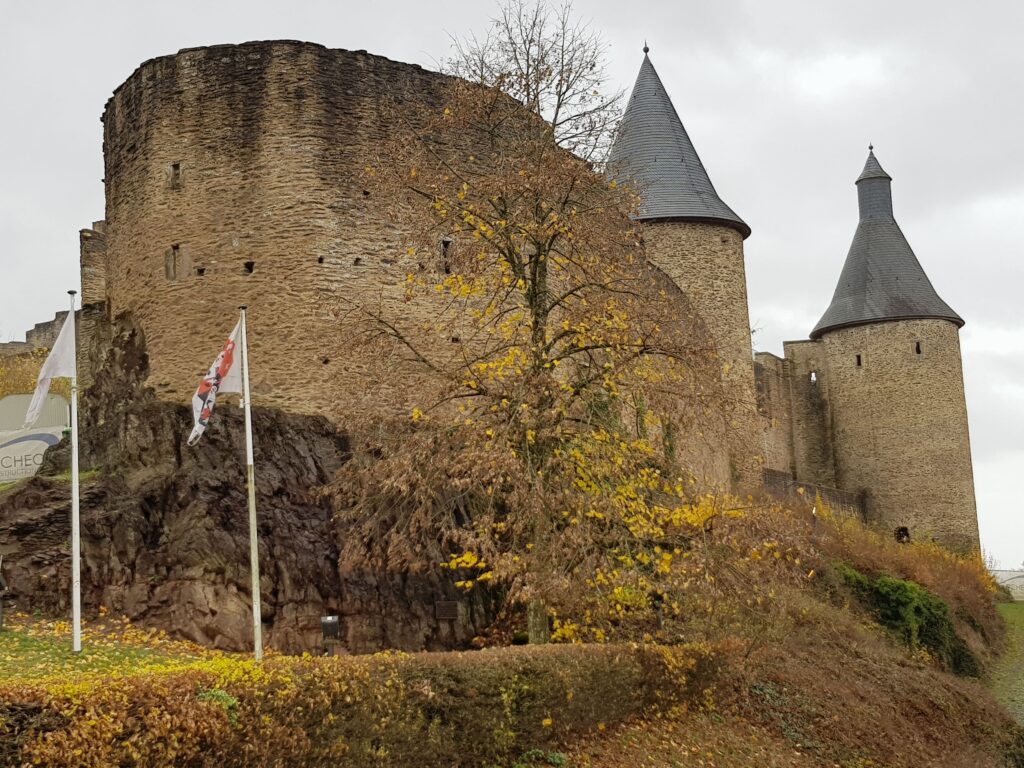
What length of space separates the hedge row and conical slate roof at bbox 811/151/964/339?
30595mm

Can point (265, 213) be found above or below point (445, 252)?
above

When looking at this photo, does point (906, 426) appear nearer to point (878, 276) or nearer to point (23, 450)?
point (878, 276)

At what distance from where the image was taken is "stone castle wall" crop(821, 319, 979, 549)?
134 feet

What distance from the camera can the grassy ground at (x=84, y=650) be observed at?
13.2 meters

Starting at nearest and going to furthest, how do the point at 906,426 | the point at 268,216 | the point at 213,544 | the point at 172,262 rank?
1. the point at 213,544
2. the point at 268,216
3. the point at 172,262
4. the point at 906,426

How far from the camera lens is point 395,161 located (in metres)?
17.7

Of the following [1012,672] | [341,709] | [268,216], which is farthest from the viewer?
[1012,672]

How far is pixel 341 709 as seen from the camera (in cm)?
1020

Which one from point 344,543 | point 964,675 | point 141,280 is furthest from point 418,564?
point 964,675

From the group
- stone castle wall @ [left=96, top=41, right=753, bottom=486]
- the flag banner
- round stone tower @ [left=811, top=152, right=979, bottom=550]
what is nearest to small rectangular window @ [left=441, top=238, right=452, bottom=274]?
stone castle wall @ [left=96, top=41, right=753, bottom=486]

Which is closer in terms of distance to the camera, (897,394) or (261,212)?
(261,212)

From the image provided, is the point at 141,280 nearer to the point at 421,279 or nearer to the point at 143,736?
the point at 421,279

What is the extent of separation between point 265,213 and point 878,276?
29166 mm

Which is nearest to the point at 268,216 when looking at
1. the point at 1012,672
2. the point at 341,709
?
the point at 341,709
